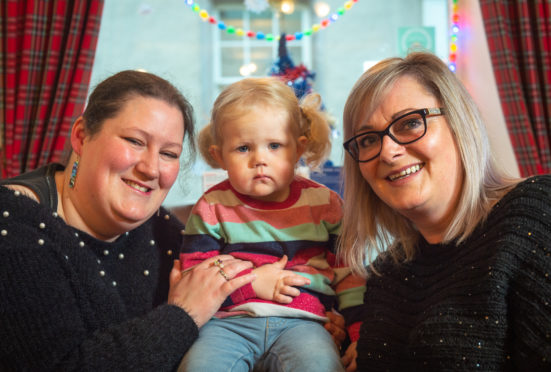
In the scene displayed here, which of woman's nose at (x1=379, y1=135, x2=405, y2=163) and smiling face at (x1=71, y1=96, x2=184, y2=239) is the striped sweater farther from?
woman's nose at (x1=379, y1=135, x2=405, y2=163)

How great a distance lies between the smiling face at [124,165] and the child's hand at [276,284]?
0.43 m

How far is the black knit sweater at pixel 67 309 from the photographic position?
44.7 inches

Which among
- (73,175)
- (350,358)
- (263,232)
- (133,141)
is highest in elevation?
(133,141)

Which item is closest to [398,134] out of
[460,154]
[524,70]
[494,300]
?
[460,154]

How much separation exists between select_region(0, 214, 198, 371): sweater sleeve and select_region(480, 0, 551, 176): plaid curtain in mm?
2900

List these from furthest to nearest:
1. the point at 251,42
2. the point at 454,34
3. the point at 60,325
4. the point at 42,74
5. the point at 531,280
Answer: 1. the point at 251,42
2. the point at 454,34
3. the point at 42,74
4. the point at 60,325
5. the point at 531,280

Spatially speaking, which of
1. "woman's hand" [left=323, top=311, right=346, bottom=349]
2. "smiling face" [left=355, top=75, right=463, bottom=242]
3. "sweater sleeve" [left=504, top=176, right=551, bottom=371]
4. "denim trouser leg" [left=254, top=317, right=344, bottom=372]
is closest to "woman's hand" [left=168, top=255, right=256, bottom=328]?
"denim trouser leg" [left=254, top=317, right=344, bottom=372]

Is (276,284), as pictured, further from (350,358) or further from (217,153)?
(217,153)

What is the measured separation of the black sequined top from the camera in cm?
114

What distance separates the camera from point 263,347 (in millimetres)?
1458

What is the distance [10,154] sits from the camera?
3.26m

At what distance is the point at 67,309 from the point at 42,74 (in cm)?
264

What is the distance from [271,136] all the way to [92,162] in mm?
575

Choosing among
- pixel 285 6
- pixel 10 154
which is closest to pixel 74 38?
pixel 10 154
